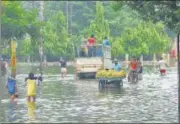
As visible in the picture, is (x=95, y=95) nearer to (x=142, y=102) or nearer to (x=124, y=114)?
(x=142, y=102)

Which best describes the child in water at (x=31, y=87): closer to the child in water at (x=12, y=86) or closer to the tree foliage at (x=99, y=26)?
the child in water at (x=12, y=86)

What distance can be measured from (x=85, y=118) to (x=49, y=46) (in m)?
74.9

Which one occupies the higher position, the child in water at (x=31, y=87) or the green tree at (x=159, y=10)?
the green tree at (x=159, y=10)

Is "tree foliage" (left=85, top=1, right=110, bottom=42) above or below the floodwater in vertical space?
above

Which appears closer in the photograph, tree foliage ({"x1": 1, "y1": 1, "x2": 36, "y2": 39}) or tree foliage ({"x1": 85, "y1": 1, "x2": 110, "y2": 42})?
tree foliage ({"x1": 1, "y1": 1, "x2": 36, "y2": 39})

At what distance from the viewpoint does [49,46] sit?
93.6m

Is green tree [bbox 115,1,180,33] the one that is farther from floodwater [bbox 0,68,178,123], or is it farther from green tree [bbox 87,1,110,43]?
green tree [bbox 87,1,110,43]

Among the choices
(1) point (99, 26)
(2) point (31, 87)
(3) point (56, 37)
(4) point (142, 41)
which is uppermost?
(1) point (99, 26)

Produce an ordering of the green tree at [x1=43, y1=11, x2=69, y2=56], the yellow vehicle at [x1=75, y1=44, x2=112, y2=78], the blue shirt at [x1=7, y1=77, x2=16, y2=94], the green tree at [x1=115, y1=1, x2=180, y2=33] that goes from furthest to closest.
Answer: the green tree at [x1=43, y1=11, x2=69, y2=56] < the yellow vehicle at [x1=75, y1=44, x2=112, y2=78] < the blue shirt at [x1=7, y1=77, x2=16, y2=94] < the green tree at [x1=115, y1=1, x2=180, y2=33]

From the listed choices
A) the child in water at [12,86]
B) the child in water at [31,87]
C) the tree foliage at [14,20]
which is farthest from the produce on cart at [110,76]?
the tree foliage at [14,20]

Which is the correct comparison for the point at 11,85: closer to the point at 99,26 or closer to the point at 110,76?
the point at 110,76

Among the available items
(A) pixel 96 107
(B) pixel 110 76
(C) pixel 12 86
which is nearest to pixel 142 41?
(B) pixel 110 76

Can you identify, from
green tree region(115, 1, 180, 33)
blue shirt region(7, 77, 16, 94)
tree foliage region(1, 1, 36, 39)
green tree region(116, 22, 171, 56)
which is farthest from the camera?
green tree region(116, 22, 171, 56)

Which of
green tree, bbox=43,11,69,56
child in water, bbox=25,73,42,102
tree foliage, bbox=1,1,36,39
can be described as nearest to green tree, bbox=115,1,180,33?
child in water, bbox=25,73,42,102
